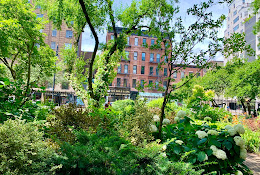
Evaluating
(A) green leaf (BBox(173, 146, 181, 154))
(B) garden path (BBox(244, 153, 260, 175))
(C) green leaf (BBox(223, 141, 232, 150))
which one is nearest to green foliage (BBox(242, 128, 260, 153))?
(B) garden path (BBox(244, 153, 260, 175))

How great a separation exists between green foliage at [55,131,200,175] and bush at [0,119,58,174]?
19 cm

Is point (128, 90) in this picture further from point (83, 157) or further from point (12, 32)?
point (83, 157)

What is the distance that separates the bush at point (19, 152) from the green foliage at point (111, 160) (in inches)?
7.4

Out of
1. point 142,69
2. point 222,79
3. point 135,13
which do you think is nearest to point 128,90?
point 142,69

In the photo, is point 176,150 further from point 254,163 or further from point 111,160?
point 254,163

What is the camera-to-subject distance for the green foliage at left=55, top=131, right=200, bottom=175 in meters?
1.62

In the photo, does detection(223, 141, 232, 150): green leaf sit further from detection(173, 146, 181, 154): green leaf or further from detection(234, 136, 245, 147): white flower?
detection(173, 146, 181, 154): green leaf

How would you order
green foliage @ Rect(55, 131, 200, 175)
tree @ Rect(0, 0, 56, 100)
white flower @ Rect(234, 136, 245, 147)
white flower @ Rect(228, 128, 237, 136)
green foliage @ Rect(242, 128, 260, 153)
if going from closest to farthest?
green foliage @ Rect(55, 131, 200, 175), white flower @ Rect(234, 136, 245, 147), white flower @ Rect(228, 128, 237, 136), green foliage @ Rect(242, 128, 260, 153), tree @ Rect(0, 0, 56, 100)

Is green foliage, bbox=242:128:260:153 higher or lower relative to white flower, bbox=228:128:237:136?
lower

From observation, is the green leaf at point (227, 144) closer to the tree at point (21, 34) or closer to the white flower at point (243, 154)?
the white flower at point (243, 154)

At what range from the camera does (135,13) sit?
7941mm

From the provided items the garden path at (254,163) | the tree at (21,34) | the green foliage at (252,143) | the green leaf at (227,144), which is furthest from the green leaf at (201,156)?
the green foliage at (252,143)

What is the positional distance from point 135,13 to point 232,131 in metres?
6.69

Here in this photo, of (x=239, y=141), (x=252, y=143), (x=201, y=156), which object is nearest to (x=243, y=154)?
(x=239, y=141)
